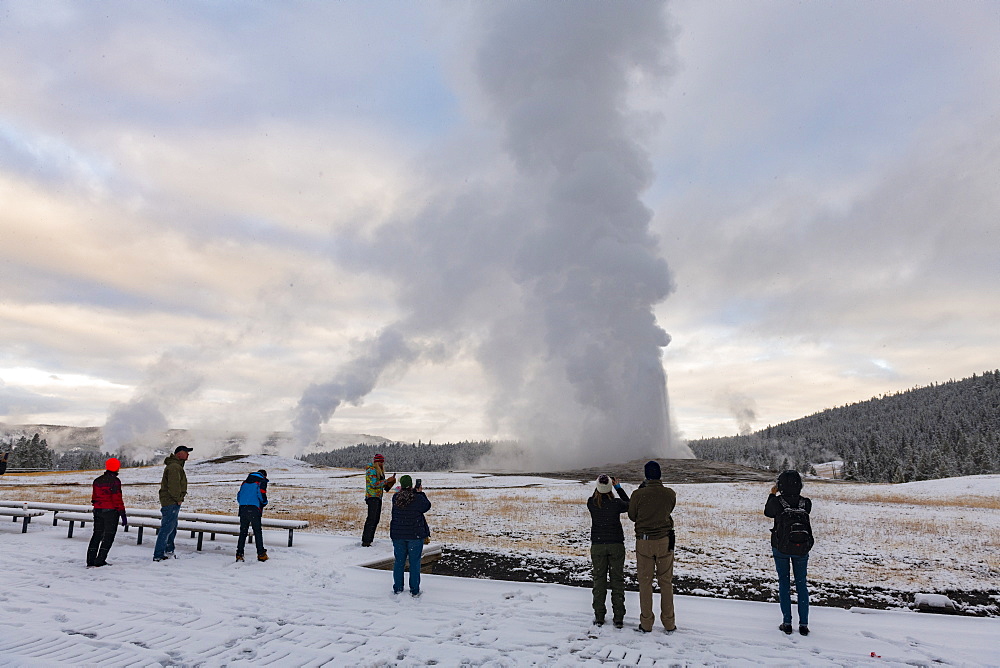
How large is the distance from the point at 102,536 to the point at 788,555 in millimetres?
13628

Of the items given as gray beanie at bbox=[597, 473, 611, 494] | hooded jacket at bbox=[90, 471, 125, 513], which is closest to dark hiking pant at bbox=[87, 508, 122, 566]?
hooded jacket at bbox=[90, 471, 125, 513]

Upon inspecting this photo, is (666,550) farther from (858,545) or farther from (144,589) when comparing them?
(858,545)

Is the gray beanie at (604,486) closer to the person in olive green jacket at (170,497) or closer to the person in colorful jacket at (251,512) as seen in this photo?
the person in colorful jacket at (251,512)

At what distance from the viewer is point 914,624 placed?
8.66m

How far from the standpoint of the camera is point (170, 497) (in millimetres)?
12359

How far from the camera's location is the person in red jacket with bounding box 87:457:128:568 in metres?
11.7

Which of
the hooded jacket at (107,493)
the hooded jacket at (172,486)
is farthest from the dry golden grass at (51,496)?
the hooded jacket at (172,486)

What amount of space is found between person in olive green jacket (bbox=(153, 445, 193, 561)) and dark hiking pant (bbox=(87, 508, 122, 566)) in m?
0.91

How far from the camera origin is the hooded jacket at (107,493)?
11773 millimetres

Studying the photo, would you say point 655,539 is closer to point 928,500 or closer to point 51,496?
point 51,496

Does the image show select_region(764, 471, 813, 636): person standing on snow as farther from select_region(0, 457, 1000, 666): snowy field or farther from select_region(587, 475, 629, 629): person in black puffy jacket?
select_region(587, 475, 629, 629): person in black puffy jacket

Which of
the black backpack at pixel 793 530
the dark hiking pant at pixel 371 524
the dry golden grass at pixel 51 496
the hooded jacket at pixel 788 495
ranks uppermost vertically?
the hooded jacket at pixel 788 495

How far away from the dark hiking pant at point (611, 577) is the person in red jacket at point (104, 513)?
10.1 meters

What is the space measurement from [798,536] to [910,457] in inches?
4662
